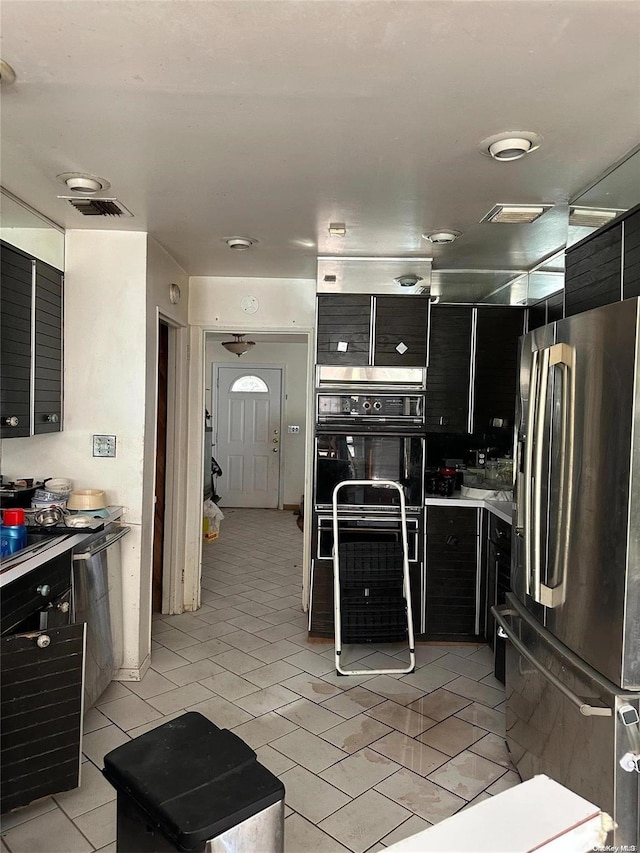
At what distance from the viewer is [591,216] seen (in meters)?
2.50

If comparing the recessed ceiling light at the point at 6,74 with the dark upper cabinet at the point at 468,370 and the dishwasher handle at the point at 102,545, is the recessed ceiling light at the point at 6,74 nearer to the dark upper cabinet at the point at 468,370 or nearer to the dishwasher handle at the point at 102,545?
the dishwasher handle at the point at 102,545

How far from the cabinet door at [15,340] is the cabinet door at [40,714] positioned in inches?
37.5

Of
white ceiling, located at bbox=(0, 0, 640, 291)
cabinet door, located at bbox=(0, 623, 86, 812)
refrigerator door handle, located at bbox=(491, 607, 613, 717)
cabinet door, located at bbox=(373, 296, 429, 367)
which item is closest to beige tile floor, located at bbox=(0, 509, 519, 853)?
cabinet door, located at bbox=(0, 623, 86, 812)

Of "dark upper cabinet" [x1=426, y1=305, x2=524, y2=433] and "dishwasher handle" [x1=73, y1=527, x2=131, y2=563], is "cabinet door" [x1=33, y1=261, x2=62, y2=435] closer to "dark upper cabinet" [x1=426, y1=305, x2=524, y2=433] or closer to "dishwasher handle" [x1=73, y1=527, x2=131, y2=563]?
"dishwasher handle" [x1=73, y1=527, x2=131, y2=563]

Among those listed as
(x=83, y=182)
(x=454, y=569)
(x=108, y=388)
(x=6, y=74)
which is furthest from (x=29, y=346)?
(x=454, y=569)

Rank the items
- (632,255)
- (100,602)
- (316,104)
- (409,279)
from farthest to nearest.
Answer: (409,279) < (100,602) < (632,255) < (316,104)

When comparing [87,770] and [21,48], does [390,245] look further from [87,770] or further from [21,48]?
[87,770]

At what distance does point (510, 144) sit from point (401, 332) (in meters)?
1.75

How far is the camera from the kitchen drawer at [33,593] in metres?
2.14

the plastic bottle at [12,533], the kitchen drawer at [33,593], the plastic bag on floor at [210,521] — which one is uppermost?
the plastic bottle at [12,533]

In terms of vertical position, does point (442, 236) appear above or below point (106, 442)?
above

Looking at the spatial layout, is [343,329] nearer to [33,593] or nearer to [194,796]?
[33,593]

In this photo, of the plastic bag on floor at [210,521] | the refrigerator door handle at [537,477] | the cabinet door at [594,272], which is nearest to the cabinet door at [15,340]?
the refrigerator door handle at [537,477]

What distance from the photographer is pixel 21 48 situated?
1.58 metres
